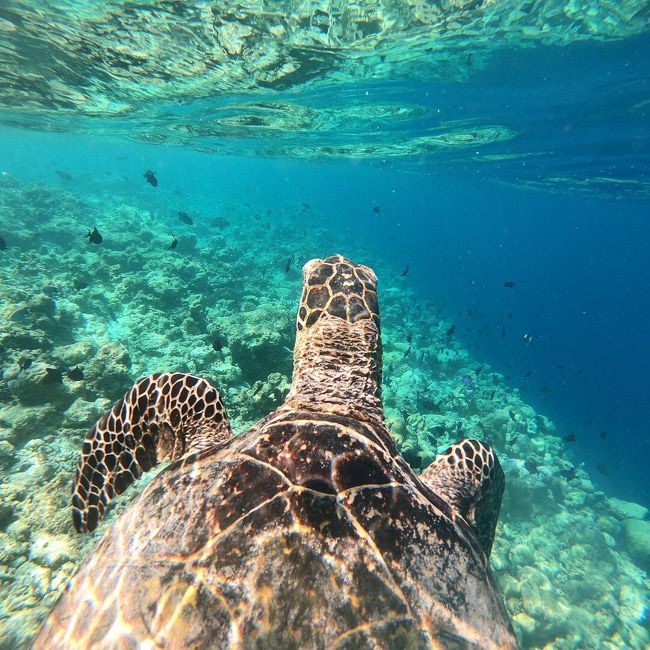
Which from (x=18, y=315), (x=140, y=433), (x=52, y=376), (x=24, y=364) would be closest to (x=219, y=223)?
(x=18, y=315)

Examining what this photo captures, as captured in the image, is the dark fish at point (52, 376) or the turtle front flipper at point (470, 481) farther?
the dark fish at point (52, 376)

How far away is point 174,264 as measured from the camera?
16.8m

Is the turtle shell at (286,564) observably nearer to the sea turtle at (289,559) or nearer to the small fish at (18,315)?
the sea turtle at (289,559)

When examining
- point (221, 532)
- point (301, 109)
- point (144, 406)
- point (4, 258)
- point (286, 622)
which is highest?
point (301, 109)

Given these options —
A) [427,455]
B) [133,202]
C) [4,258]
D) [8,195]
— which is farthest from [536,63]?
[133,202]

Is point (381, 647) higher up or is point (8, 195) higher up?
point (381, 647)

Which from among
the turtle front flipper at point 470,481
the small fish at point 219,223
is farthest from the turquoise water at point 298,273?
the small fish at point 219,223

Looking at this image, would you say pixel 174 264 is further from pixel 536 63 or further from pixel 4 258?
pixel 536 63

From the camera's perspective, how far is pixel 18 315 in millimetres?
8930

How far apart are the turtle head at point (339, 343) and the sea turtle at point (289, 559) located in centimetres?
31

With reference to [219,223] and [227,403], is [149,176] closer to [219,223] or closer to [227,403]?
[227,403]

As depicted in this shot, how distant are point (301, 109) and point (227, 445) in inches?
859

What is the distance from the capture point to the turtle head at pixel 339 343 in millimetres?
3283

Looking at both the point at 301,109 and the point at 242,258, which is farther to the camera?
the point at 242,258
